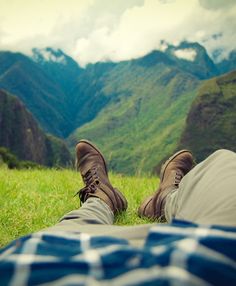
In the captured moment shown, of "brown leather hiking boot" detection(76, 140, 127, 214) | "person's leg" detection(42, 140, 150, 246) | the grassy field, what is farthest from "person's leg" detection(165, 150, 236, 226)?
the grassy field

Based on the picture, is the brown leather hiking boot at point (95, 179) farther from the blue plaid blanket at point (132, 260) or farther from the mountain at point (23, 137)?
the mountain at point (23, 137)

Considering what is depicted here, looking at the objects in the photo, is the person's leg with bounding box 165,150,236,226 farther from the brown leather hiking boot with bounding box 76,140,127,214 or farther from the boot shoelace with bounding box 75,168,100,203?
the boot shoelace with bounding box 75,168,100,203

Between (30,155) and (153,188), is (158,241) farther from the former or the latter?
(30,155)

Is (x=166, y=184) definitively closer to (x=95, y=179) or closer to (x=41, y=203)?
(x=95, y=179)

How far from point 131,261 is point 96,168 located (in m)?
3.72

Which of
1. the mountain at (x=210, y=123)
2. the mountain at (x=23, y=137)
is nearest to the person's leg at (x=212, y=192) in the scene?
the mountain at (x=23, y=137)

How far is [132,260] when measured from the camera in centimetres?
148

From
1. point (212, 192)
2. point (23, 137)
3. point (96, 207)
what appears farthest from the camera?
point (23, 137)

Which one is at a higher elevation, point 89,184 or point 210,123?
point 89,184

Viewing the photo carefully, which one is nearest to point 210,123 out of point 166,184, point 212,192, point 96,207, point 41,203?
point 41,203

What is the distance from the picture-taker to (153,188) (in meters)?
7.00

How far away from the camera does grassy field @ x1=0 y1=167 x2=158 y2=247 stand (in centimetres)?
430

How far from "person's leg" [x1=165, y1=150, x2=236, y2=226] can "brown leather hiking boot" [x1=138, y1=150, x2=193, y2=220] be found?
1487mm

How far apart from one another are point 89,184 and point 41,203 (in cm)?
98
